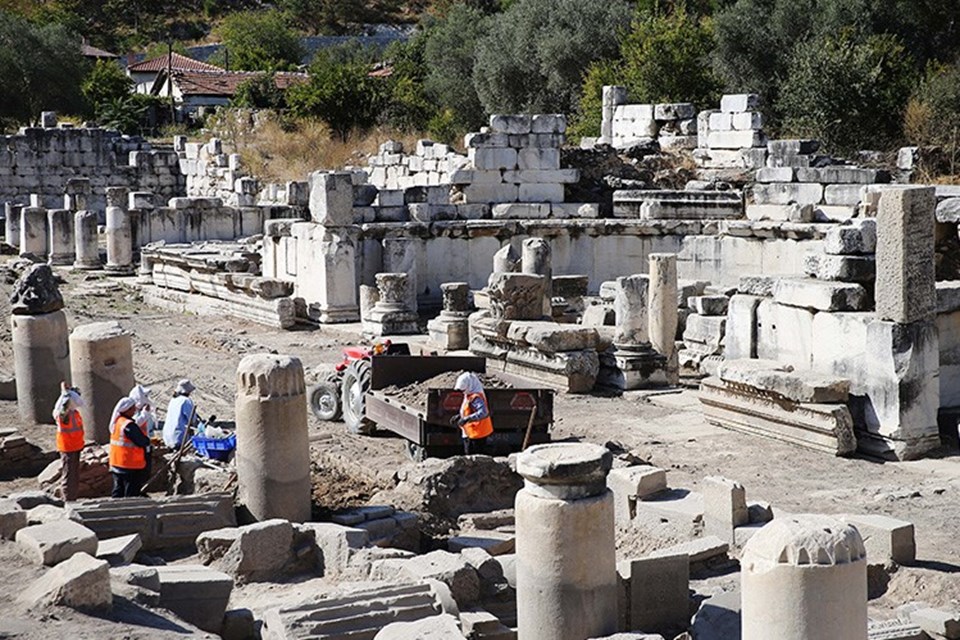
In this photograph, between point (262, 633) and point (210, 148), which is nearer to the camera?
point (262, 633)

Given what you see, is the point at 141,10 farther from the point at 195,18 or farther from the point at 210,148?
the point at 210,148

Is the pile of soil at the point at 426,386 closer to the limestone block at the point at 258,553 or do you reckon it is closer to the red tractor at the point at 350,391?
the red tractor at the point at 350,391

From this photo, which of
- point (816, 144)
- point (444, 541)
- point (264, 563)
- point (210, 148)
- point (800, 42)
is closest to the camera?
point (264, 563)

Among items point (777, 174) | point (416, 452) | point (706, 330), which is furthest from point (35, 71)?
point (416, 452)

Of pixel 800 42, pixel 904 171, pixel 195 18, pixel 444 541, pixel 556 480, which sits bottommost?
pixel 444 541

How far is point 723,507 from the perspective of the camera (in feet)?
32.9

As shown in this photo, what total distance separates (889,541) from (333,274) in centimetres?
1373

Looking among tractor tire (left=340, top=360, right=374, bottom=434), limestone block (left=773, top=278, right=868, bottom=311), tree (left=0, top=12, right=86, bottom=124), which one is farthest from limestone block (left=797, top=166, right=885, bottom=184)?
tree (left=0, top=12, right=86, bottom=124)

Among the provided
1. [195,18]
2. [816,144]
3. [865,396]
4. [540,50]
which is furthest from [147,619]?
[195,18]

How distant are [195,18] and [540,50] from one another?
1792 inches

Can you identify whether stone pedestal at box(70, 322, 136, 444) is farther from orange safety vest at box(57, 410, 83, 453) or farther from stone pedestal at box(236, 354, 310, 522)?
stone pedestal at box(236, 354, 310, 522)

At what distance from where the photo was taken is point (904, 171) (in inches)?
941

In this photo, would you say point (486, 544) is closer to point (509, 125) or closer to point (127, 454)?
point (127, 454)

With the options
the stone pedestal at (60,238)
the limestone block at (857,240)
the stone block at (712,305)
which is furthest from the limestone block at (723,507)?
the stone pedestal at (60,238)
